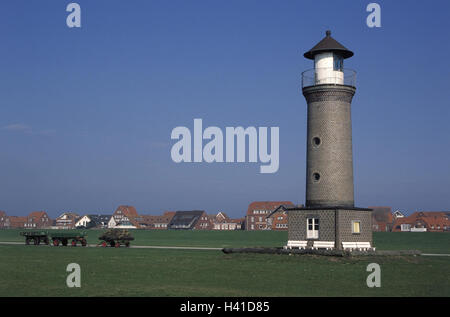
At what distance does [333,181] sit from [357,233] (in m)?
3.97

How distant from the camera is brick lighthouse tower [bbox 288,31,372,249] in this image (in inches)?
1585

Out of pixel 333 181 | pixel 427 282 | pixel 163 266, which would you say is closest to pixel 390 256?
pixel 333 181

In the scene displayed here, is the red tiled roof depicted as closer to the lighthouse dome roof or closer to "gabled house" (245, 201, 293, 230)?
"gabled house" (245, 201, 293, 230)

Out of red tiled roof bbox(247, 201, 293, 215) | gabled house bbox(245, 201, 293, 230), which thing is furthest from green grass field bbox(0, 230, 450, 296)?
gabled house bbox(245, 201, 293, 230)

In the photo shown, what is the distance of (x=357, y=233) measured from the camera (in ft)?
132

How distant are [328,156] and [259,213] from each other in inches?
6074

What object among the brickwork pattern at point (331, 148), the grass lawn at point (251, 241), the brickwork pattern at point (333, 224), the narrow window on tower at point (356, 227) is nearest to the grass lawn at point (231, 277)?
the brickwork pattern at point (333, 224)

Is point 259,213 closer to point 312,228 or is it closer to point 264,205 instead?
point 264,205

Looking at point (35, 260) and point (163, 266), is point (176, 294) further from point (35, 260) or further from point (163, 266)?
point (35, 260)

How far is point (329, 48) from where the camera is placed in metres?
40.4

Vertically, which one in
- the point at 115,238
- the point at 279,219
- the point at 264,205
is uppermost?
the point at 264,205

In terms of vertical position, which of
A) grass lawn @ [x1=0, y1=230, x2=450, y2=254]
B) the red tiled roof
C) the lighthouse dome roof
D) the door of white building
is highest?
the lighthouse dome roof

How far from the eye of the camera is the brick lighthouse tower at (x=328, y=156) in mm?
40250

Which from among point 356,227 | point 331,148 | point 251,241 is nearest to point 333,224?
point 356,227
